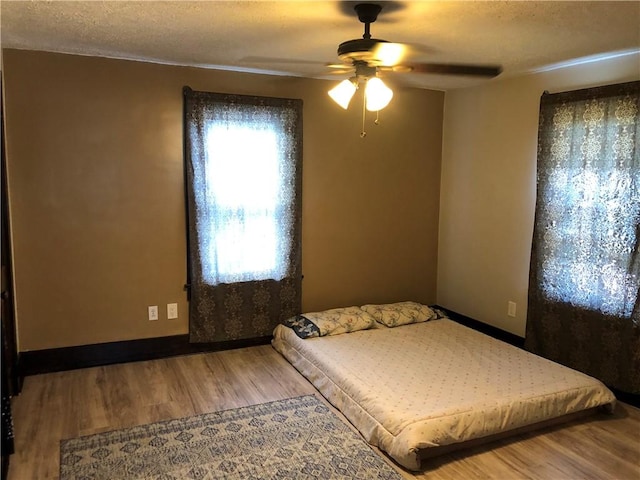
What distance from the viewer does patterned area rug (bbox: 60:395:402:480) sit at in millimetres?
2438

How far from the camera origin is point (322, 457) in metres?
2.58

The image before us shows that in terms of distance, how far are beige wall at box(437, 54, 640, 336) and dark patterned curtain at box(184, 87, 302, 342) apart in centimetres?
149

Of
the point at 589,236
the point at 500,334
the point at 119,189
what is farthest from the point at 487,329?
the point at 119,189

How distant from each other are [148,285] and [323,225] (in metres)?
1.50

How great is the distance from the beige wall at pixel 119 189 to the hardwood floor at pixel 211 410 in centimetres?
37

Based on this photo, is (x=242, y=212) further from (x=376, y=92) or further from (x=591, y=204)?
(x=591, y=204)

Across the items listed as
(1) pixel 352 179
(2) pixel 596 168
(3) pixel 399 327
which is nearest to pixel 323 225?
(1) pixel 352 179

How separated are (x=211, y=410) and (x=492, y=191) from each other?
2789mm

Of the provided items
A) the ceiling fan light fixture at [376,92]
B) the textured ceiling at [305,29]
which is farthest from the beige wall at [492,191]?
the ceiling fan light fixture at [376,92]

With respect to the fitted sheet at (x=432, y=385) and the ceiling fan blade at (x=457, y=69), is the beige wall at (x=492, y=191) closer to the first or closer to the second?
the fitted sheet at (x=432, y=385)

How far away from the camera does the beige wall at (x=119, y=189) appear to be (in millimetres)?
3408

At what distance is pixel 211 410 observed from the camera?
10.0 ft

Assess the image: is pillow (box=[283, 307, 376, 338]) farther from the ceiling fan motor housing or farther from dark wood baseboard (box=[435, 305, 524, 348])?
the ceiling fan motor housing

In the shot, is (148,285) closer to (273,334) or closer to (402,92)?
(273,334)
